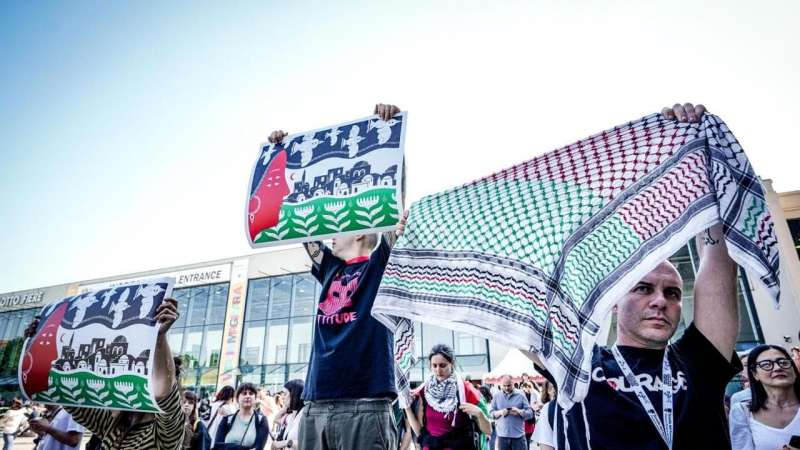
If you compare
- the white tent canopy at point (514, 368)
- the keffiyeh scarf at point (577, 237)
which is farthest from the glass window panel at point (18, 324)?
the keffiyeh scarf at point (577, 237)

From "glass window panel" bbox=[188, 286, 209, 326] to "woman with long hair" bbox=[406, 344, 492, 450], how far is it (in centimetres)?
2772

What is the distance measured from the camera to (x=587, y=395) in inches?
68.2

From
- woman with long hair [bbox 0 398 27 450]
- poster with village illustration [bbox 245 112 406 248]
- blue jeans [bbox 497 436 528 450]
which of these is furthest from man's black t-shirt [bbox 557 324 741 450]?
woman with long hair [bbox 0 398 27 450]

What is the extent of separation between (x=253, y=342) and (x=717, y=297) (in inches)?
1102

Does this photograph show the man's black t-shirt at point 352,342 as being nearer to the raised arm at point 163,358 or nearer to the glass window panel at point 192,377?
the raised arm at point 163,358

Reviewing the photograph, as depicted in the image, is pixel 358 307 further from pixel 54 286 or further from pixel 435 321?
pixel 54 286

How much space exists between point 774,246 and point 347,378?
2.03 m

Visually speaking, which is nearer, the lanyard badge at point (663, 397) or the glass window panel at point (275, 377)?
the lanyard badge at point (663, 397)

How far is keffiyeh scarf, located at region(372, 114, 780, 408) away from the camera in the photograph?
1585 mm

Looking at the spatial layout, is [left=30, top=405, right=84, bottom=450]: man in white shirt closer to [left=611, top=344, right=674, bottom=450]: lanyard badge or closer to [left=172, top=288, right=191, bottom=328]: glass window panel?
[left=611, top=344, right=674, bottom=450]: lanyard badge

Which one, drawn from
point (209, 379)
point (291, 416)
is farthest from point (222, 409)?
point (209, 379)

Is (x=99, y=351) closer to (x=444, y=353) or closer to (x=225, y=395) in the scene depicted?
(x=444, y=353)

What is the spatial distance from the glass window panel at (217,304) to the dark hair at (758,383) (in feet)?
94.3

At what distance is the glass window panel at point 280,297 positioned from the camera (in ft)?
88.2
